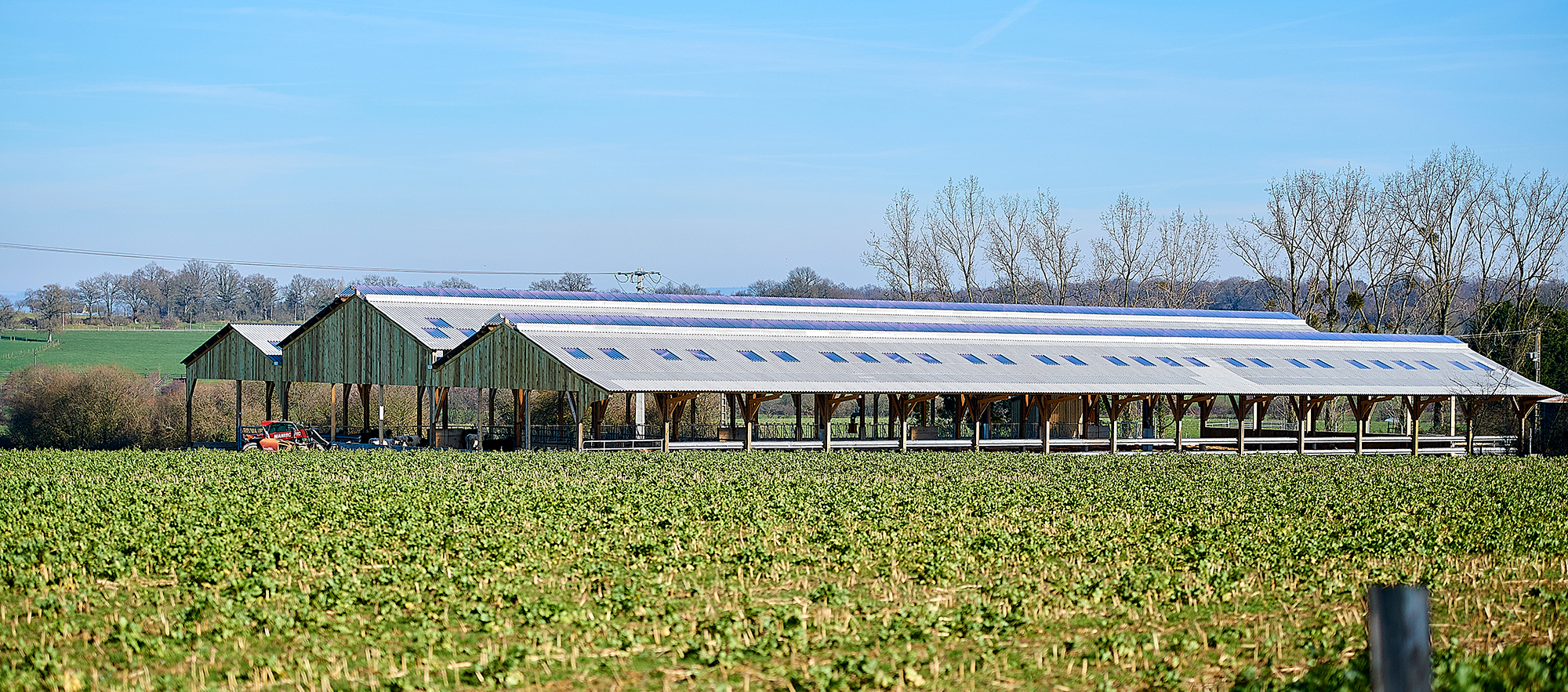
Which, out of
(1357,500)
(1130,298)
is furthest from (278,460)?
(1130,298)

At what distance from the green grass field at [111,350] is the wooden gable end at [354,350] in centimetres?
4581

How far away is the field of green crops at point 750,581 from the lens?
9.97 m

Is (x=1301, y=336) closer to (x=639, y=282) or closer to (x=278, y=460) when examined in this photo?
(x=639, y=282)

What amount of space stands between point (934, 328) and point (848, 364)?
22.5 ft

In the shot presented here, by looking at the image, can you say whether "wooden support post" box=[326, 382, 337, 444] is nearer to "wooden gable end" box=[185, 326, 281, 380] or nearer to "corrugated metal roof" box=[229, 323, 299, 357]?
"corrugated metal roof" box=[229, 323, 299, 357]

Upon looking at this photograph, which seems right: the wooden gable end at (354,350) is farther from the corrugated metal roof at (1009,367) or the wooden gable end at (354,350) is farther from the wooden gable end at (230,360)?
the corrugated metal roof at (1009,367)

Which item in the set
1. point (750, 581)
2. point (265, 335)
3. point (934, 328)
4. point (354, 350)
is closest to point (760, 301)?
point (934, 328)

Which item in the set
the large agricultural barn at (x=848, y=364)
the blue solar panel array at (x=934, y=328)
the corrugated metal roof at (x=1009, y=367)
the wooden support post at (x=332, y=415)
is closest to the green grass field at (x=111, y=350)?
the wooden support post at (x=332, y=415)

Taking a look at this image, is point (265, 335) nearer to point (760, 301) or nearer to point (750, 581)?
point (760, 301)

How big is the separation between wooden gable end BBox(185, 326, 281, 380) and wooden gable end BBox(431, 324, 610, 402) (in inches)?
355

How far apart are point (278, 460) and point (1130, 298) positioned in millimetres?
61901

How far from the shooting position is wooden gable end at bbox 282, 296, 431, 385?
131 ft

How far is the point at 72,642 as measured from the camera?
36.4 ft

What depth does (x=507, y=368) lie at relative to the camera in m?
36.9
